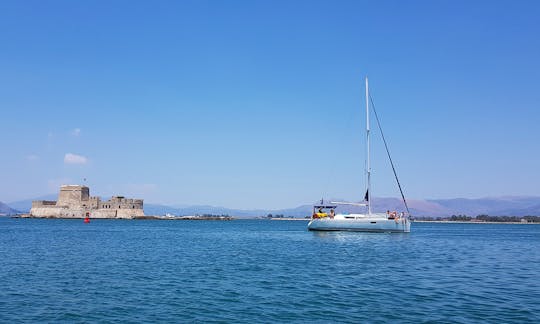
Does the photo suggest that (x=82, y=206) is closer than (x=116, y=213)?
Yes

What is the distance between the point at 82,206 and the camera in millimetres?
162000

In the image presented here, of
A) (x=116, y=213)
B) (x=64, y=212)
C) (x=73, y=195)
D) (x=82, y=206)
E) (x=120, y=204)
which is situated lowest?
(x=116, y=213)

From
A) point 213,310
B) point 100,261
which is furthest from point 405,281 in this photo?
point 100,261

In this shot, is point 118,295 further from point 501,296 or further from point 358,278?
point 501,296

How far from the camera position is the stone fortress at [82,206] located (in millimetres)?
161250

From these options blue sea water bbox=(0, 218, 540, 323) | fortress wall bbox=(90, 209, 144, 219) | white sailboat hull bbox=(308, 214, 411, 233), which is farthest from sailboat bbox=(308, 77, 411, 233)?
fortress wall bbox=(90, 209, 144, 219)

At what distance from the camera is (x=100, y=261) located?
99.7 ft

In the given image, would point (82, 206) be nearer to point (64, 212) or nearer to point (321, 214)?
point (64, 212)

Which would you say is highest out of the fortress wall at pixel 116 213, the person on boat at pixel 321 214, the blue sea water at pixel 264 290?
the person on boat at pixel 321 214

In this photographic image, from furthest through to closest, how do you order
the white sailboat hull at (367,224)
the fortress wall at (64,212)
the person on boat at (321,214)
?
1. the fortress wall at (64,212)
2. the person on boat at (321,214)
3. the white sailboat hull at (367,224)

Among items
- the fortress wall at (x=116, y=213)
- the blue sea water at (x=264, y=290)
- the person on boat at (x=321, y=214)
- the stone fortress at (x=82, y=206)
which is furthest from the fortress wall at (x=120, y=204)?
the blue sea water at (x=264, y=290)

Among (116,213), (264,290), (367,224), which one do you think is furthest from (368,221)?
(116,213)

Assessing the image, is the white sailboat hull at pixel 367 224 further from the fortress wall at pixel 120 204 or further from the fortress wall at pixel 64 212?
the fortress wall at pixel 64 212

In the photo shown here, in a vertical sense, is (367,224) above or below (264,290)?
above
